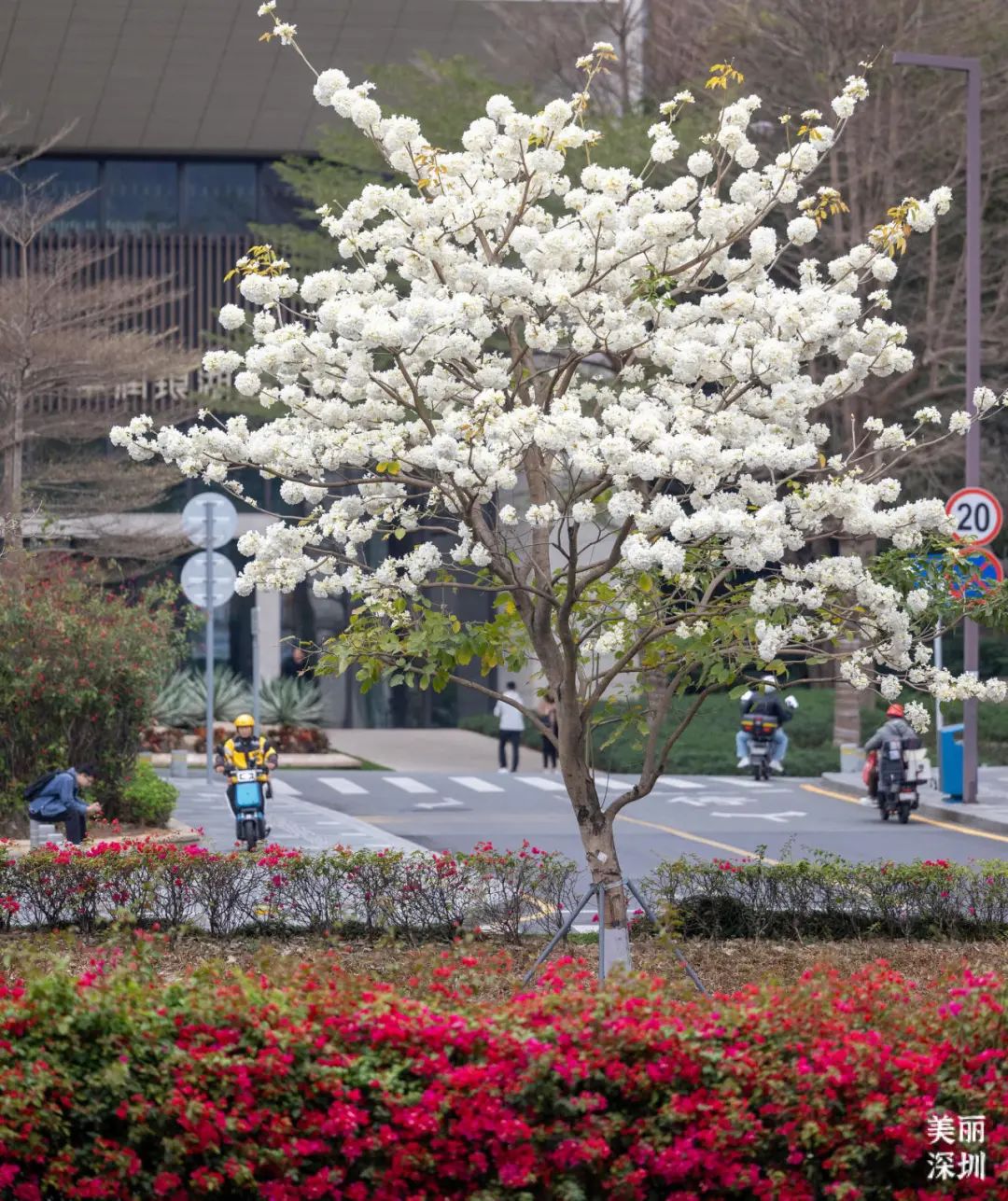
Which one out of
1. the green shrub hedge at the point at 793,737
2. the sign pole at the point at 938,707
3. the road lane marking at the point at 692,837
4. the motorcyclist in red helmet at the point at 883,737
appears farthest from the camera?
the green shrub hedge at the point at 793,737

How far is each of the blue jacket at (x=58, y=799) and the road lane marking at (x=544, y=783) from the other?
438 inches

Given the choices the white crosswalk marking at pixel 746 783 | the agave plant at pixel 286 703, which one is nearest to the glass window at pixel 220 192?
the agave plant at pixel 286 703

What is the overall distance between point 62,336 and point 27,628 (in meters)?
10.5

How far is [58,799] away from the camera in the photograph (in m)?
16.0

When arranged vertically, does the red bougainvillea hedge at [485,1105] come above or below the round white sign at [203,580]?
below

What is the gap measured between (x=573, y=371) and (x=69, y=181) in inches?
1384

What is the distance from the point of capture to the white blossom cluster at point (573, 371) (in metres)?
8.12

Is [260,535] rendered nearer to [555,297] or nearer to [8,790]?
[555,297]

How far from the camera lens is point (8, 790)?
18109 mm

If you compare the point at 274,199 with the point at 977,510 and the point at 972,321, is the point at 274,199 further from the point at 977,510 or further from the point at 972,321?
the point at 977,510

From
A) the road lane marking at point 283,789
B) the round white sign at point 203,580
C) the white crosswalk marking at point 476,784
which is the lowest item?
the road lane marking at point 283,789

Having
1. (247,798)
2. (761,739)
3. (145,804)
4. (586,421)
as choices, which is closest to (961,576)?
(586,421)

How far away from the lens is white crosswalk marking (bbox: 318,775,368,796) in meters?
26.2

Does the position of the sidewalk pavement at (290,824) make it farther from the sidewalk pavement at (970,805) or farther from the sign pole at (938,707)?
the sidewalk pavement at (970,805)
